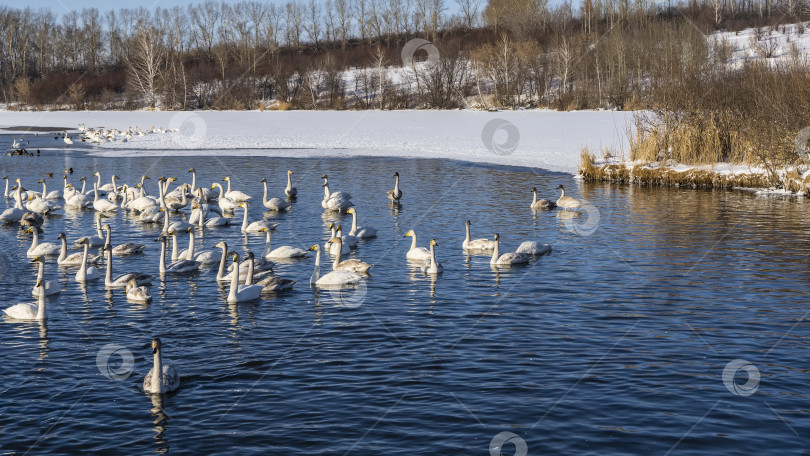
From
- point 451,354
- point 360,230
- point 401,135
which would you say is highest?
point 401,135

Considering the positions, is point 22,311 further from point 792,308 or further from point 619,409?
point 792,308

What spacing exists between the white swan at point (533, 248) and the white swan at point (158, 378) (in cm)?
952

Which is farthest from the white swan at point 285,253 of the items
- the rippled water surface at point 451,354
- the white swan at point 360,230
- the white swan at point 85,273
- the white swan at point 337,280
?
the white swan at point 85,273

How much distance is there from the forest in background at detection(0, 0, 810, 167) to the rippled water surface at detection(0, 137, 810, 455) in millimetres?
10985

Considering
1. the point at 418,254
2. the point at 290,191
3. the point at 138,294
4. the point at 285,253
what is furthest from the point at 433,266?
the point at 290,191

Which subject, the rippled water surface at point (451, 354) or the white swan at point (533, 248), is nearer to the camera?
the rippled water surface at point (451, 354)

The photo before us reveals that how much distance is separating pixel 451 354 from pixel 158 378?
3.99 meters

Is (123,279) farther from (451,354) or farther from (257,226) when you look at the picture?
(451,354)

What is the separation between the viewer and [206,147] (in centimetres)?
4747

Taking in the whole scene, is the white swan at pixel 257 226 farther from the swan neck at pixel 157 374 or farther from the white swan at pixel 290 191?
the swan neck at pixel 157 374

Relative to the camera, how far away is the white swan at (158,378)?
33.9 feet

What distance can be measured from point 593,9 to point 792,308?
108538mm

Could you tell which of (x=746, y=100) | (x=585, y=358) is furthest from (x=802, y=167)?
(x=585, y=358)

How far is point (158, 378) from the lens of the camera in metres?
10.4
